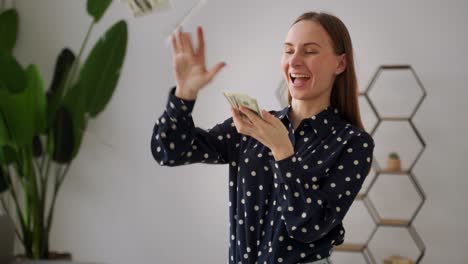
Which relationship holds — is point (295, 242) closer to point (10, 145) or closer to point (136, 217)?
point (10, 145)

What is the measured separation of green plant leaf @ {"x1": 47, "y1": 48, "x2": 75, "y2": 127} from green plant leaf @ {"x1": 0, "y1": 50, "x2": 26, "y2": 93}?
22 centimetres

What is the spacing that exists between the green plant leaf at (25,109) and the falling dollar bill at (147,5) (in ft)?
3.93

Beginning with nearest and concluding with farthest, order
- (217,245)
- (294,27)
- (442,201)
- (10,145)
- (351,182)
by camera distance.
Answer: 1. (351,182)
2. (294,27)
3. (10,145)
4. (442,201)
5. (217,245)

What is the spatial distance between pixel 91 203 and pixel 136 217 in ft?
0.93

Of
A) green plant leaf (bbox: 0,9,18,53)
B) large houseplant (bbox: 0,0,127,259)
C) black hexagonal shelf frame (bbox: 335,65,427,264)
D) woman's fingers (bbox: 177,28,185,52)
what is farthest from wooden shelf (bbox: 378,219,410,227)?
green plant leaf (bbox: 0,9,18,53)

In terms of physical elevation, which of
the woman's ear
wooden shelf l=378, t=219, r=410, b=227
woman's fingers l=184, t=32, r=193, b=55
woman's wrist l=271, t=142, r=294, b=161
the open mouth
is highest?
woman's fingers l=184, t=32, r=193, b=55

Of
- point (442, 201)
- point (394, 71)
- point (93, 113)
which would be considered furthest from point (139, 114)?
point (442, 201)

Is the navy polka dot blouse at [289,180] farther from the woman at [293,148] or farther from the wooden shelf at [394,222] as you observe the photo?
the wooden shelf at [394,222]

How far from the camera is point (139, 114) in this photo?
3.43 metres

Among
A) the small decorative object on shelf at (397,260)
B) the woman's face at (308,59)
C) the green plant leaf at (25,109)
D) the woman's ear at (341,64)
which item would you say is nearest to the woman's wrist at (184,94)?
the woman's face at (308,59)

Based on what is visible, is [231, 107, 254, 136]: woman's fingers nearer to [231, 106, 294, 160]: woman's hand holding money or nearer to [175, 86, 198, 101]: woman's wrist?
[231, 106, 294, 160]: woman's hand holding money

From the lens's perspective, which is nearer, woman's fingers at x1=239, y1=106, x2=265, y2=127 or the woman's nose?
woman's fingers at x1=239, y1=106, x2=265, y2=127

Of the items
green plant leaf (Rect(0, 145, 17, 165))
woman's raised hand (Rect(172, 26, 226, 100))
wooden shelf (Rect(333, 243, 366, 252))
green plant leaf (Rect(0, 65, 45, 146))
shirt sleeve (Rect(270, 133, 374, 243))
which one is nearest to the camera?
shirt sleeve (Rect(270, 133, 374, 243))

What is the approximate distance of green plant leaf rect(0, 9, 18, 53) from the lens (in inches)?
129
